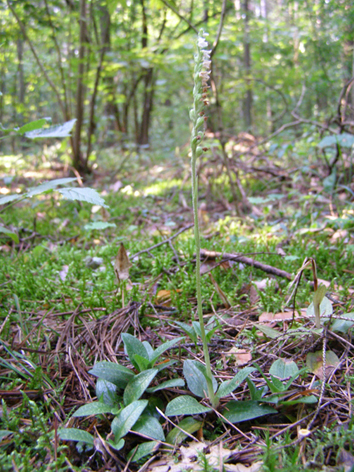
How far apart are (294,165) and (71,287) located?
379 cm

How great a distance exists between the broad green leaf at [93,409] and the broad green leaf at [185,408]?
0.21 meters

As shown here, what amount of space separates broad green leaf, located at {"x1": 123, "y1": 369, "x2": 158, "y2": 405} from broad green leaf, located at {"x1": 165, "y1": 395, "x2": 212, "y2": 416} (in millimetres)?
114

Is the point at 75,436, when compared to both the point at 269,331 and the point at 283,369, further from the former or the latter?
the point at 269,331

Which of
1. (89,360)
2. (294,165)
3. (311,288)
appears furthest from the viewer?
(294,165)

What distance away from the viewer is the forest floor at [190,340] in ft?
3.18

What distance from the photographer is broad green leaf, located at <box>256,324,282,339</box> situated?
4.53 ft

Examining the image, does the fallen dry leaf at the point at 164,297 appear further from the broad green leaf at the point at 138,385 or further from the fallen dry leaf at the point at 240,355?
the broad green leaf at the point at 138,385

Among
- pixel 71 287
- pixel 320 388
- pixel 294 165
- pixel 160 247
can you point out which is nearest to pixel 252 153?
pixel 294 165

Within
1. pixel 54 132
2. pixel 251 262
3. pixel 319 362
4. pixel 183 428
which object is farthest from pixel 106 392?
pixel 54 132

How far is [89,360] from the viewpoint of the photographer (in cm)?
143

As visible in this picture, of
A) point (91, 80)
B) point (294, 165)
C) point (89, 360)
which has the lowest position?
point (89, 360)

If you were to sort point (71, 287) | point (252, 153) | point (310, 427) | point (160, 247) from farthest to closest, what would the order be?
point (252, 153) → point (160, 247) → point (71, 287) → point (310, 427)

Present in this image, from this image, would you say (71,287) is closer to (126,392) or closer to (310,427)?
(126,392)

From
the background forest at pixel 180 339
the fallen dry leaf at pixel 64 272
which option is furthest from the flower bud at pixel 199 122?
the fallen dry leaf at pixel 64 272
